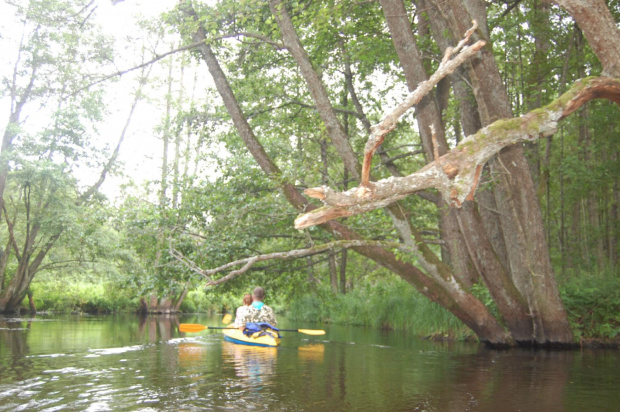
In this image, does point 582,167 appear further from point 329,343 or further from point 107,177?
point 107,177

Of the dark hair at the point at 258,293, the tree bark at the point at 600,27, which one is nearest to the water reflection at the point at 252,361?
the dark hair at the point at 258,293

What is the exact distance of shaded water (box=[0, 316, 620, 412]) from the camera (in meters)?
5.66

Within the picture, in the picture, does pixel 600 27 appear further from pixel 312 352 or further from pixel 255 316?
pixel 255 316

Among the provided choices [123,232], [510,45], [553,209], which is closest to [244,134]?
[123,232]

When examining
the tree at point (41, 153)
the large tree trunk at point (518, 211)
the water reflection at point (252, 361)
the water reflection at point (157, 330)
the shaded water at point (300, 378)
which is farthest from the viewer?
the tree at point (41, 153)

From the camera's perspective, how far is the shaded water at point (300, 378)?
5.66 meters

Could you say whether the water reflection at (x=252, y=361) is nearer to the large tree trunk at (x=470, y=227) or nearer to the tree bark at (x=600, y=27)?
the large tree trunk at (x=470, y=227)

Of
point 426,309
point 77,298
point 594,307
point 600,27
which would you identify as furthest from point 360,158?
point 77,298

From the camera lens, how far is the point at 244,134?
11.4 m

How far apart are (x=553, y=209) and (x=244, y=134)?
40.8 ft

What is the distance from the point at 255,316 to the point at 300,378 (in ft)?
15.4

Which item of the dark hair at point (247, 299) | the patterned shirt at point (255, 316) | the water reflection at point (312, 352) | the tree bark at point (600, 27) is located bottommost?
the water reflection at point (312, 352)

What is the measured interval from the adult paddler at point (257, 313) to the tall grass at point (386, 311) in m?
4.43

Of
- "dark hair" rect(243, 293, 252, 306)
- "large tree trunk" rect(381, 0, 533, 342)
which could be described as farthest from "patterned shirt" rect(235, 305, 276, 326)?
"large tree trunk" rect(381, 0, 533, 342)
